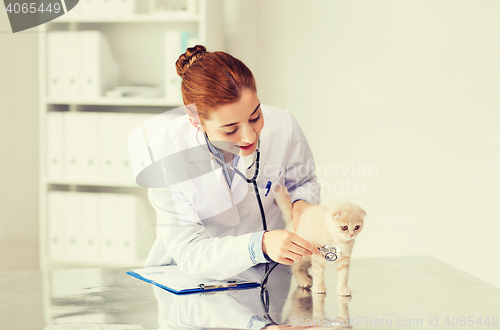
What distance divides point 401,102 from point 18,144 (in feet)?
6.88

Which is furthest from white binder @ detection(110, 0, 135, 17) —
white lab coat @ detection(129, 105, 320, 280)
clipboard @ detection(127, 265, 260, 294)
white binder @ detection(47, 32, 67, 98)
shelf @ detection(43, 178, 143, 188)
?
clipboard @ detection(127, 265, 260, 294)

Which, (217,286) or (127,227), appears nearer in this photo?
(217,286)

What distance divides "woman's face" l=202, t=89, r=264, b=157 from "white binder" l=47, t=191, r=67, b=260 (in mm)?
1489

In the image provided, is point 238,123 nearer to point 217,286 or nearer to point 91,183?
point 217,286

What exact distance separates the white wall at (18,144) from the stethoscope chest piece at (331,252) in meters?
2.18

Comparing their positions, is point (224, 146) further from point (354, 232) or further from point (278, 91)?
point (278, 91)

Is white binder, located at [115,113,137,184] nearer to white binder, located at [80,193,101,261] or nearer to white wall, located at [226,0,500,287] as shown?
white binder, located at [80,193,101,261]

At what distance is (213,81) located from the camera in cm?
110

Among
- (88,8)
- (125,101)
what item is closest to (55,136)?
(125,101)

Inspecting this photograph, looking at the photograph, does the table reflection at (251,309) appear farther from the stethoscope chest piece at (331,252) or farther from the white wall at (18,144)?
the white wall at (18,144)

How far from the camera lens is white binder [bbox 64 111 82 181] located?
2342 millimetres

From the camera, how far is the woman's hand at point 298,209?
1.13m

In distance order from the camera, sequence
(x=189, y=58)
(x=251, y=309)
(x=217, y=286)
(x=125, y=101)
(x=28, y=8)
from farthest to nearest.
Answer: (x=28, y=8)
(x=125, y=101)
(x=189, y=58)
(x=217, y=286)
(x=251, y=309)

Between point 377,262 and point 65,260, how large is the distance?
167 centimetres
